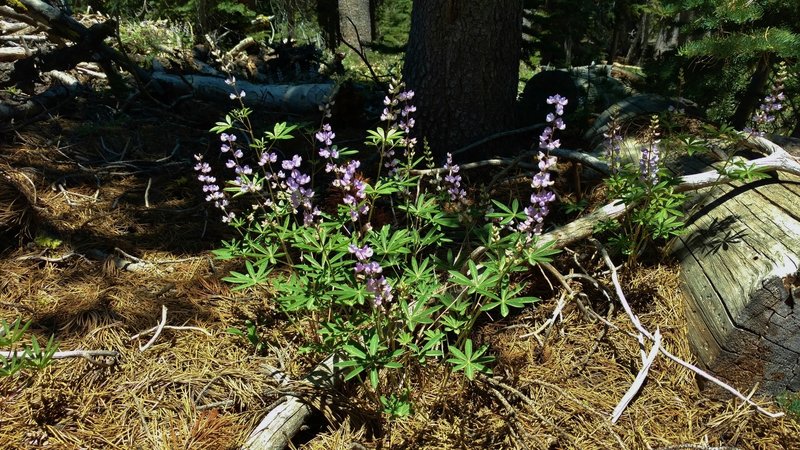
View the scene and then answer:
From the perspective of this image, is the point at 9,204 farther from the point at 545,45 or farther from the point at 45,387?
the point at 545,45

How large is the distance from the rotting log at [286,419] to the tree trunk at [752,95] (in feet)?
16.1

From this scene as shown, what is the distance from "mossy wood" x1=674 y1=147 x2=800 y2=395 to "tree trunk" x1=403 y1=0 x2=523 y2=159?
1.81 metres

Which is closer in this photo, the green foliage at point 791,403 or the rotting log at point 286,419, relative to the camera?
the rotting log at point 286,419

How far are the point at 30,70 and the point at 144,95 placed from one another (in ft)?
3.44

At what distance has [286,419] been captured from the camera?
95.4 inches

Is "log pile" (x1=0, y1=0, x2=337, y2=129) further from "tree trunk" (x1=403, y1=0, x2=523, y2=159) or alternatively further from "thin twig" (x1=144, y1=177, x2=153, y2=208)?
"thin twig" (x1=144, y1=177, x2=153, y2=208)

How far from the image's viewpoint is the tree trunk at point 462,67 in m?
4.05

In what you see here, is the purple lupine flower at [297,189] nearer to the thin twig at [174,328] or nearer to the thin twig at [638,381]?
the thin twig at [174,328]

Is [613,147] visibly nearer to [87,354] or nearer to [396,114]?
[396,114]

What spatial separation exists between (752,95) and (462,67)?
10.4 ft

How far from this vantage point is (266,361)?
2.76 meters

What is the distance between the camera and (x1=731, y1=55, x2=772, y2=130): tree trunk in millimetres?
5219

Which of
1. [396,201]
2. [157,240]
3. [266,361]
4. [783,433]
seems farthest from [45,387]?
[783,433]

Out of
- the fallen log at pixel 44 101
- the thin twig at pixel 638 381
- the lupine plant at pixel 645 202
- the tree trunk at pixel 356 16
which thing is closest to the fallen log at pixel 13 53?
the fallen log at pixel 44 101
